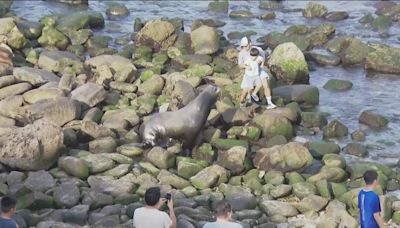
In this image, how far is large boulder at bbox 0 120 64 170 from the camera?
48.7ft

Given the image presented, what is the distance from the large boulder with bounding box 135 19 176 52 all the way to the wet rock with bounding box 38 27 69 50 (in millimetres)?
2506

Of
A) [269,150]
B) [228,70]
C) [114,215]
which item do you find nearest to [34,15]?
[228,70]

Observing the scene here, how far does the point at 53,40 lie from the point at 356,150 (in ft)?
39.1

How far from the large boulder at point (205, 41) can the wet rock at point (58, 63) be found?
13.5 feet

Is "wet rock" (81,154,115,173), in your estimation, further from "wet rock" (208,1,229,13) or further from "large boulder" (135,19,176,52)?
"wet rock" (208,1,229,13)

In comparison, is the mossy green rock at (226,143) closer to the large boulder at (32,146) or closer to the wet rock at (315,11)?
the large boulder at (32,146)

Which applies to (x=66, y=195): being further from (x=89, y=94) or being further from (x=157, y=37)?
(x=157, y=37)

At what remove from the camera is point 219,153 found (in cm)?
1664

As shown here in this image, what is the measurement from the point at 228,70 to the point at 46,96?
663 centimetres

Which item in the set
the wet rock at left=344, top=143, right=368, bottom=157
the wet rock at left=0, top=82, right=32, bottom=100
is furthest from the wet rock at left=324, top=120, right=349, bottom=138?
the wet rock at left=0, top=82, right=32, bottom=100

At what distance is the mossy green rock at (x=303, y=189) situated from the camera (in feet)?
48.7

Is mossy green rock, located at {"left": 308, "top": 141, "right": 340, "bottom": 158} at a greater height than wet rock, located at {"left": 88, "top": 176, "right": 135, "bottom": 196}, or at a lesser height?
lesser

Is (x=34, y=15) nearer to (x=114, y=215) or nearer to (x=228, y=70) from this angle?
(x=228, y=70)

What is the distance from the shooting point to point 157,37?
25.6 m
